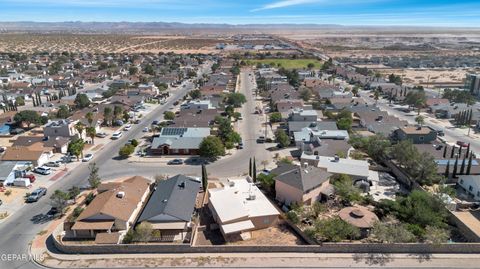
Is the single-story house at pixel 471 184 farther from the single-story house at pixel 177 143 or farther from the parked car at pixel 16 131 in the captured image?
the parked car at pixel 16 131

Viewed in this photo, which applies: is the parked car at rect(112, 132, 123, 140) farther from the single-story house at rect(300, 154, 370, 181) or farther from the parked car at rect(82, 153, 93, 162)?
the single-story house at rect(300, 154, 370, 181)

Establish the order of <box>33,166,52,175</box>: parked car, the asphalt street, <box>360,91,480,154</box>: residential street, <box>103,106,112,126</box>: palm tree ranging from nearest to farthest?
the asphalt street
<box>33,166,52,175</box>: parked car
<box>360,91,480,154</box>: residential street
<box>103,106,112,126</box>: palm tree

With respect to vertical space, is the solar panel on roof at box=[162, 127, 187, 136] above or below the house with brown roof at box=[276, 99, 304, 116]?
below

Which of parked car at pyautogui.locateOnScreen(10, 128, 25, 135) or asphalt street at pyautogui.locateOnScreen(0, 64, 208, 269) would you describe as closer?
asphalt street at pyautogui.locateOnScreen(0, 64, 208, 269)

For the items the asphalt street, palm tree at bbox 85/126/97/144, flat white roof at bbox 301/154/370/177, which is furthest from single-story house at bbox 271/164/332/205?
palm tree at bbox 85/126/97/144

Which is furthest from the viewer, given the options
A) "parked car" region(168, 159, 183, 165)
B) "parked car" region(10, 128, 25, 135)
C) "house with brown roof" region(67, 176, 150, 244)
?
"parked car" region(10, 128, 25, 135)

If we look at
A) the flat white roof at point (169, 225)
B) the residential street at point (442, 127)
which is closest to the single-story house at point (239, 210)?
the flat white roof at point (169, 225)

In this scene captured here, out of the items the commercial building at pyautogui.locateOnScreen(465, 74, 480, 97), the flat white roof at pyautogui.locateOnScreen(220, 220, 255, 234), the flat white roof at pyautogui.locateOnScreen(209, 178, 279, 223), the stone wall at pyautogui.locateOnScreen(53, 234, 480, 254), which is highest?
the commercial building at pyautogui.locateOnScreen(465, 74, 480, 97)
